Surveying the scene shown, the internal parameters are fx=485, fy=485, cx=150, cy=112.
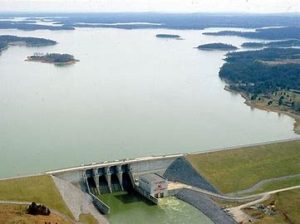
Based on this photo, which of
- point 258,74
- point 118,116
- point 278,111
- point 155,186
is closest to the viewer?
point 155,186

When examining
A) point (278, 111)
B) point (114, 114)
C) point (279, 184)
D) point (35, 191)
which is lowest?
point (278, 111)

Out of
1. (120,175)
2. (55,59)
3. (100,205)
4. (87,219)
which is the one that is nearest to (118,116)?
(120,175)

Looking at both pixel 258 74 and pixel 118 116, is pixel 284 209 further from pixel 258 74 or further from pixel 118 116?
pixel 258 74

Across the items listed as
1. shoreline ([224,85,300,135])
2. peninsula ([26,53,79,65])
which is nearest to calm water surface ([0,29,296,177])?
shoreline ([224,85,300,135])

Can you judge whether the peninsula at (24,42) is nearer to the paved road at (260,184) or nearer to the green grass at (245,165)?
Result: the green grass at (245,165)

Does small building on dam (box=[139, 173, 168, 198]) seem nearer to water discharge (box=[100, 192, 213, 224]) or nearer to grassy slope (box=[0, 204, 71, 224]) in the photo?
water discharge (box=[100, 192, 213, 224])

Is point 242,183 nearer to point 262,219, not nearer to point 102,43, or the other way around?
point 262,219

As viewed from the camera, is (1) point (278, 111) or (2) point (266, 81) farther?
(2) point (266, 81)

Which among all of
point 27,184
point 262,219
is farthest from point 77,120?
point 262,219
